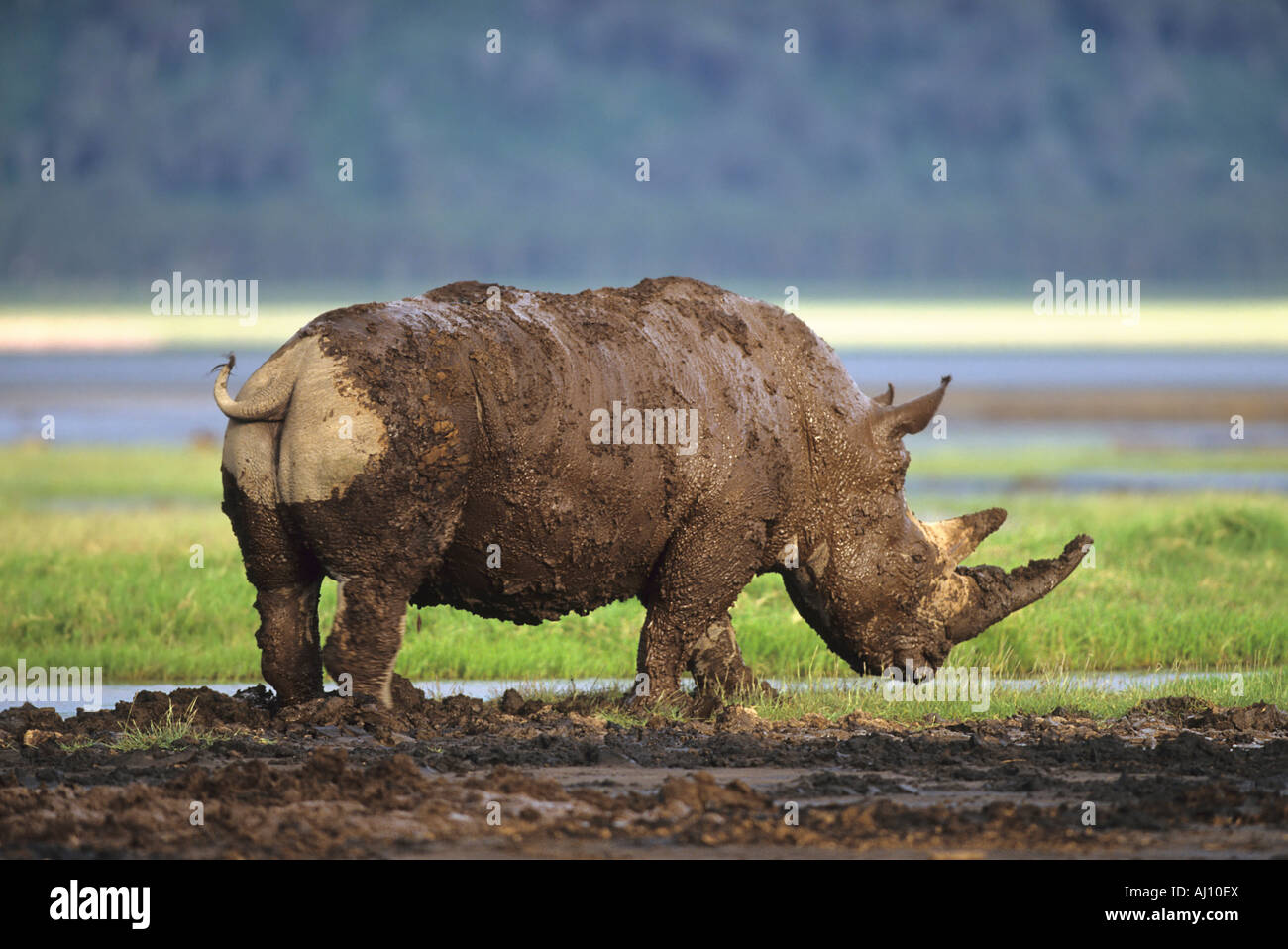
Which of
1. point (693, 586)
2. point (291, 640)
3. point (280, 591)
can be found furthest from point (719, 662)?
point (280, 591)

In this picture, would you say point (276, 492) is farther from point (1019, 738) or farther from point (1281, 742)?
point (1281, 742)

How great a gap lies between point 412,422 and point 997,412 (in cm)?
4149

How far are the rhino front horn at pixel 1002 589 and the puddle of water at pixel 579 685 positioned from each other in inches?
26.6

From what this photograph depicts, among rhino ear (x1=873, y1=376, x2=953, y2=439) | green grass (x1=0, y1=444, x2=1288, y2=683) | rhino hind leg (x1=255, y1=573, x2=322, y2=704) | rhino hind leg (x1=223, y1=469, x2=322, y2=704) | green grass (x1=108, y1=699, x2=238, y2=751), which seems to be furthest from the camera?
green grass (x1=0, y1=444, x2=1288, y2=683)

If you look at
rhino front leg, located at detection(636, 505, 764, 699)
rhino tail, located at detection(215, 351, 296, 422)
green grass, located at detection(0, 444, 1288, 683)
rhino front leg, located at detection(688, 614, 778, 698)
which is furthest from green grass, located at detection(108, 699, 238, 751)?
rhino front leg, located at detection(688, 614, 778, 698)

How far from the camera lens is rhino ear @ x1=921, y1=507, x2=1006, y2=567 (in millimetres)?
11156

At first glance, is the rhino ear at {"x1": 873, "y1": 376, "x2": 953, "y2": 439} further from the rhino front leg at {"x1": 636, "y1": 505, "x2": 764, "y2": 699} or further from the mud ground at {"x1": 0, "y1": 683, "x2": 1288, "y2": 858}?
the mud ground at {"x1": 0, "y1": 683, "x2": 1288, "y2": 858}

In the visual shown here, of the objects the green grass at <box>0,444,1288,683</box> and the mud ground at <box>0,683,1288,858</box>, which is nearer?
the mud ground at <box>0,683,1288,858</box>

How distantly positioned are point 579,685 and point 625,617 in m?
1.90

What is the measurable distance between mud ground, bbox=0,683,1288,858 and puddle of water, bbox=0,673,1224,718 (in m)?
1.21

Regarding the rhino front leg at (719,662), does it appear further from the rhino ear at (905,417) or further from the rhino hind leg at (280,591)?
the rhino hind leg at (280,591)

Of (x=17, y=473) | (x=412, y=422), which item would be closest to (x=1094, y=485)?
(x=17, y=473)

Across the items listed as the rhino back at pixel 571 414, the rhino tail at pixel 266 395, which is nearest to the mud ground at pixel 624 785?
the rhino back at pixel 571 414

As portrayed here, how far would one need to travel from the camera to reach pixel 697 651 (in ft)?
36.7
